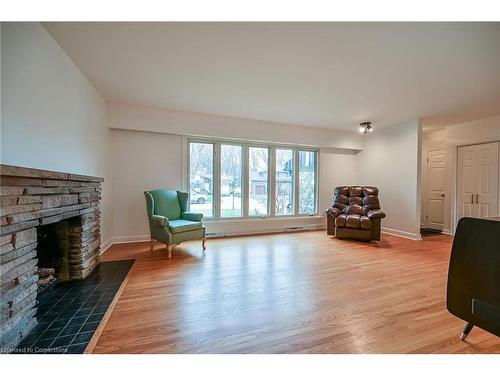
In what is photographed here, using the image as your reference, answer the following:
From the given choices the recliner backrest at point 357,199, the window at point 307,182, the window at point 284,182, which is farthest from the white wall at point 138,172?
the recliner backrest at point 357,199

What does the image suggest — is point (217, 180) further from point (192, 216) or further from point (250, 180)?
point (192, 216)

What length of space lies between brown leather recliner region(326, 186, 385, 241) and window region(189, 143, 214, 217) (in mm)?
2479

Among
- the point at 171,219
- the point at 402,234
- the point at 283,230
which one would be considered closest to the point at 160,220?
the point at 171,219

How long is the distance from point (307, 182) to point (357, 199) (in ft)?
4.11

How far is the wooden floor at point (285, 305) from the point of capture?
150cm

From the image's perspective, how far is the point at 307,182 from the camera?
569cm

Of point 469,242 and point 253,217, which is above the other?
point 469,242

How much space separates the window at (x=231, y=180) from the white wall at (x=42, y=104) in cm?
238

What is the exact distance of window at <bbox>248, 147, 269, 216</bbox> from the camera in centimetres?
512

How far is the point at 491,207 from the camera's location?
4.41m
